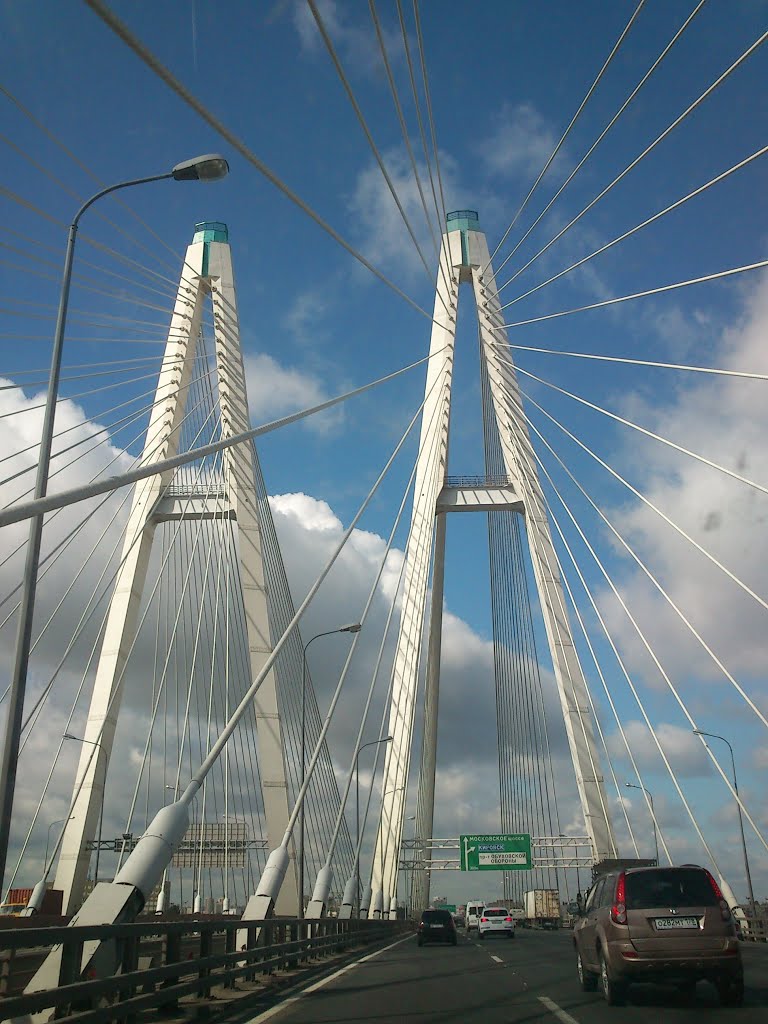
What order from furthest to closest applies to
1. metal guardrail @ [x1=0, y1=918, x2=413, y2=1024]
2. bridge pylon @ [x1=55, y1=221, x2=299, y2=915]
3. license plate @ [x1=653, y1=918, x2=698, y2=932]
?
bridge pylon @ [x1=55, y1=221, x2=299, y2=915], license plate @ [x1=653, y1=918, x2=698, y2=932], metal guardrail @ [x1=0, y1=918, x2=413, y2=1024]

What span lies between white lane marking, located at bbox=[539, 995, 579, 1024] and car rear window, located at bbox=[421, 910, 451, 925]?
65.1 ft

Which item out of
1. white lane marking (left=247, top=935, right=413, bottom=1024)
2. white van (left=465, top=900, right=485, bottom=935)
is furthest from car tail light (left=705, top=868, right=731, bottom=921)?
white van (left=465, top=900, right=485, bottom=935)

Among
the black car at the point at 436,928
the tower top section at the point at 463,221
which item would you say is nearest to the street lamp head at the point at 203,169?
the tower top section at the point at 463,221

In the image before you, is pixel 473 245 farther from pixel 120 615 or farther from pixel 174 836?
pixel 174 836

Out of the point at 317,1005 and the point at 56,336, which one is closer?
the point at 317,1005

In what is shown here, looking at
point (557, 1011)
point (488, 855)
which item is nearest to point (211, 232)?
point (557, 1011)

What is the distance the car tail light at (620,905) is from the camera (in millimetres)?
10695

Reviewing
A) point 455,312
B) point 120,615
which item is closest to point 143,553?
point 120,615

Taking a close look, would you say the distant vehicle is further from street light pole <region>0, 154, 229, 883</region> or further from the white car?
the white car

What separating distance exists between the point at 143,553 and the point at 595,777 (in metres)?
13.9

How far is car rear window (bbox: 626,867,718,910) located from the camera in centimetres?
1059

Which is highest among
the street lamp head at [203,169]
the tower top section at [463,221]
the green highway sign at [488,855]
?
the tower top section at [463,221]

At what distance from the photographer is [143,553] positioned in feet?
96.4

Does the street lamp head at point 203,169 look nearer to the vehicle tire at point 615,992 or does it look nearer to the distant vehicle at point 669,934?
the distant vehicle at point 669,934
